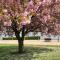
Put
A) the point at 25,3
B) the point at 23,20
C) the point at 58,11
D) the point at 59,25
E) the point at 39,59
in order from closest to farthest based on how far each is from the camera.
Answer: the point at 23,20 < the point at 25,3 < the point at 39,59 < the point at 58,11 < the point at 59,25

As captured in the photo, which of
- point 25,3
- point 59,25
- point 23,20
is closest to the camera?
point 23,20

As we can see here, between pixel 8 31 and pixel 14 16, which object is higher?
pixel 14 16

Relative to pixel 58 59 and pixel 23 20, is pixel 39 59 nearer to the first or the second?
pixel 58 59

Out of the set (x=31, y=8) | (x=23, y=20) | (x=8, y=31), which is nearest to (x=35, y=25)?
(x=8, y=31)

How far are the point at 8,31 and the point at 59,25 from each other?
4289 millimetres

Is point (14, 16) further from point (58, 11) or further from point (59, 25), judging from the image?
point (59, 25)

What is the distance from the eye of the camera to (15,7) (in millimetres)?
12773

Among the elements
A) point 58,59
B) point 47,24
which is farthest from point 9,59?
point 47,24

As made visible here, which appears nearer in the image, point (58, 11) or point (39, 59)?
point (39, 59)

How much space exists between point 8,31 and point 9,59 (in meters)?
5.50

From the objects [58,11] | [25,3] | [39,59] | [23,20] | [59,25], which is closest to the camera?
[23,20]

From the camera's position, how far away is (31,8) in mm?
13562

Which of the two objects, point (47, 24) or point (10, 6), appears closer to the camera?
point (10, 6)

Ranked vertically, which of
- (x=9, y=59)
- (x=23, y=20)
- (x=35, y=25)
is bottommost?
(x=9, y=59)
